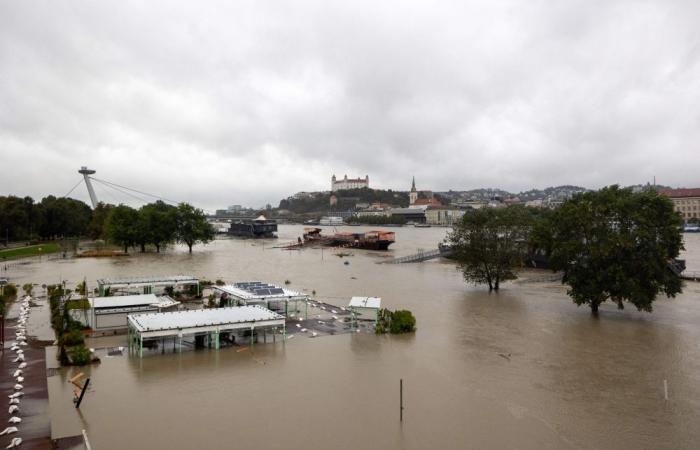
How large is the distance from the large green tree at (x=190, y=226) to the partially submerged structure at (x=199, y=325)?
5304cm

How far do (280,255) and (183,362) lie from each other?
50.6 meters

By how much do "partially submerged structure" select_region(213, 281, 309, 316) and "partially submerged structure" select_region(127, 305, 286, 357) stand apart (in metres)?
2.60

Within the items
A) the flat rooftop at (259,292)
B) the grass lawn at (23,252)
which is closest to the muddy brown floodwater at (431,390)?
the flat rooftop at (259,292)

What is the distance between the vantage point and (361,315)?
25.3m

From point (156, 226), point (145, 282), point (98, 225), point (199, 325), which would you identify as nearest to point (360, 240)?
point (156, 226)

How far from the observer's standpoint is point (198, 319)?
A: 19500 millimetres

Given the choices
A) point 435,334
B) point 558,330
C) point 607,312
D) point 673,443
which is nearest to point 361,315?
point 435,334

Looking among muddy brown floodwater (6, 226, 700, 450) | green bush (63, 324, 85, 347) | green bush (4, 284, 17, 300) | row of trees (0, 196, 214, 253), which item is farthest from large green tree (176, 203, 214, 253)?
green bush (63, 324, 85, 347)

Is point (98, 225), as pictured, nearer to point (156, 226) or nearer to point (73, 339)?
point (156, 226)

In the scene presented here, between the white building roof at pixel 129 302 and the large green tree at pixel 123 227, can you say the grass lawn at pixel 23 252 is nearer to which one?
the large green tree at pixel 123 227

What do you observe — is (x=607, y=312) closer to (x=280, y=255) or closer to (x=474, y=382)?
(x=474, y=382)

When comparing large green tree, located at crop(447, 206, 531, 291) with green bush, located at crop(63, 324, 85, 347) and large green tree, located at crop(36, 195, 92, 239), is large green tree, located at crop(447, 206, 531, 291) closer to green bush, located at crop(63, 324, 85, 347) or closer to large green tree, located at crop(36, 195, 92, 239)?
green bush, located at crop(63, 324, 85, 347)

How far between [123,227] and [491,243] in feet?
172

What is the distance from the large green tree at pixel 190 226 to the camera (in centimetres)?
7150
